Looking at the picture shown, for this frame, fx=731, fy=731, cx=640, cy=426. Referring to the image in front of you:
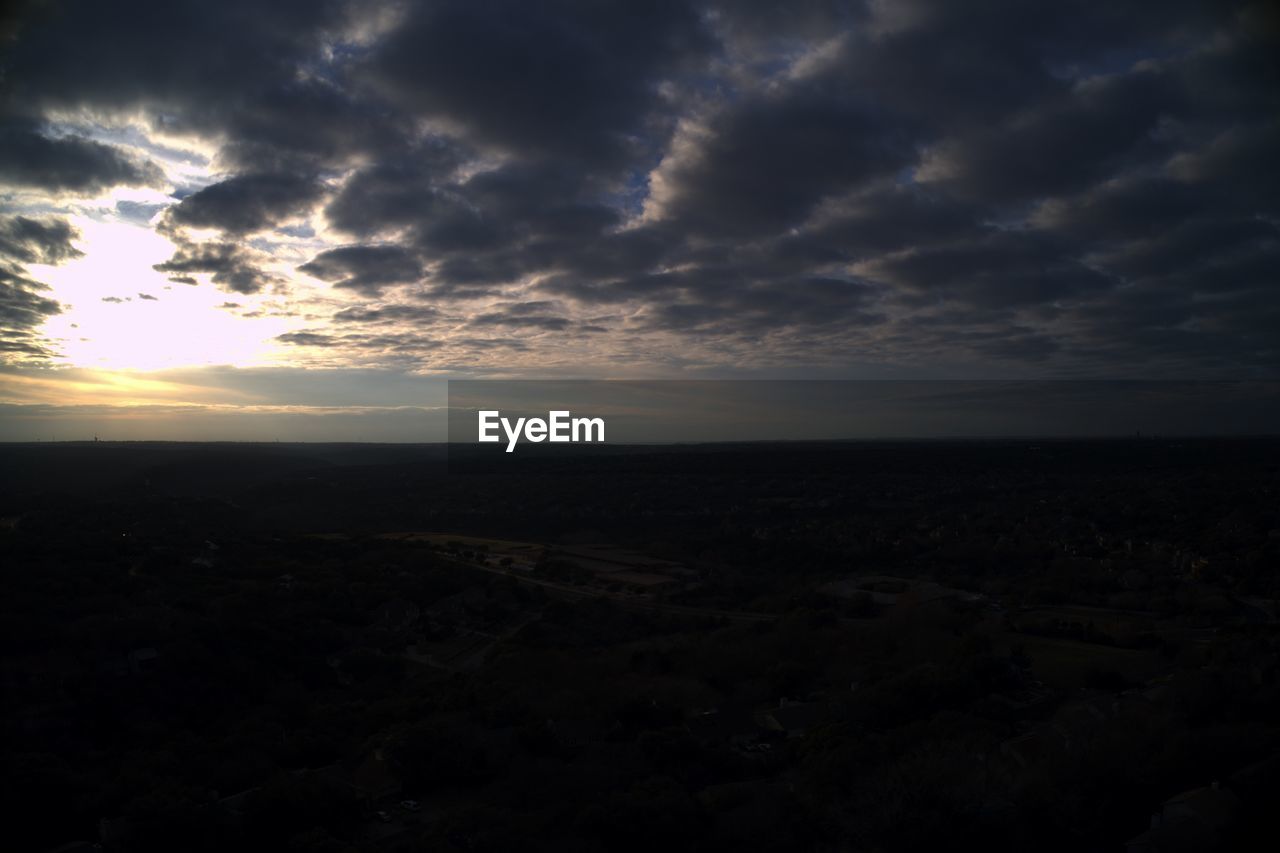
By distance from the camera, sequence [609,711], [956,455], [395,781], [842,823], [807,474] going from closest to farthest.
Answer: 1. [842,823]
2. [395,781]
3. [609,711]
4. [807,474]
5. [956,455]

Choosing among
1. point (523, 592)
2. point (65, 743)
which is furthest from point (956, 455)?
point (65, 743)

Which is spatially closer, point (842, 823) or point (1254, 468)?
point (842, 823)

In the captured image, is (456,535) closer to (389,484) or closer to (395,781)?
(389,484)

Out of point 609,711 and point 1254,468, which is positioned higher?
point 1254,468

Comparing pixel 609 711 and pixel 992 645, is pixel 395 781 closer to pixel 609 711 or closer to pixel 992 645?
pixel 609 711

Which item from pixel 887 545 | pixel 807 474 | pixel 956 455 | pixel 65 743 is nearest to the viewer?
pixel 65 743

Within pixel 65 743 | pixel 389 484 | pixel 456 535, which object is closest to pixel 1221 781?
pixel 65 743
